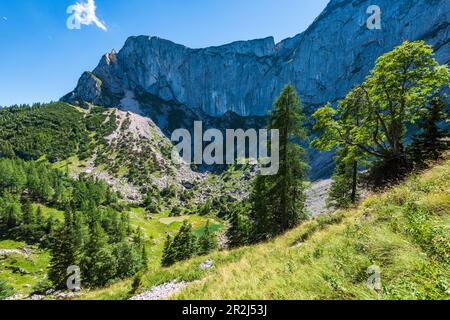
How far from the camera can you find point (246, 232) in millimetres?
43000

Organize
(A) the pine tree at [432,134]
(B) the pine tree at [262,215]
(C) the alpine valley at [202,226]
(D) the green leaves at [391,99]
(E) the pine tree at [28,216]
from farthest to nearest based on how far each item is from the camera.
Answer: (E) the pine tree at [28,216]
(B) the pine tree at [262,215]
(A) the pine tree at [432,134]
(D) the green leaves at [391,99]
(C) the alpine valley at [202,226]

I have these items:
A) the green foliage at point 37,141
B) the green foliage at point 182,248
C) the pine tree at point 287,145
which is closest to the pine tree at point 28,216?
the green foliage at point 182,248

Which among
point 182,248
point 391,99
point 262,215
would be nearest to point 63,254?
point 182,248

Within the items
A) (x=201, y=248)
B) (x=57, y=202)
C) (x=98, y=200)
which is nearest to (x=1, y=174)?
(x=57, y=202)

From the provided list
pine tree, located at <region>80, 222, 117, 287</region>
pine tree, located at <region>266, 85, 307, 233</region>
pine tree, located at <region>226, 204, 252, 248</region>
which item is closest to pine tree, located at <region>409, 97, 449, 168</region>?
pine tree, located at <region>266, 85, 307, 233</region>

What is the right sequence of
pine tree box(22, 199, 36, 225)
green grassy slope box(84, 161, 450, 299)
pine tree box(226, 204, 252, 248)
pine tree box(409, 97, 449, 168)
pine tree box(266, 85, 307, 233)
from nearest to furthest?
green grassy slope box(84, 161, 450, 299), pine tree box(409, 97, 449, 168), pine tree box(266, 85, 307, 233), pine tree box(226, 204, 252, 248), pine tree box(22, 199, 36, 225)

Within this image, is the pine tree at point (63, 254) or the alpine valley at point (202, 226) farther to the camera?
the pine tree at point (63, 254)

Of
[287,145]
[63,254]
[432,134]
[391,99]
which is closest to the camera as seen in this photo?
[391,99]

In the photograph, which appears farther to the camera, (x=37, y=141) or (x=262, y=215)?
(x=37, y=141)

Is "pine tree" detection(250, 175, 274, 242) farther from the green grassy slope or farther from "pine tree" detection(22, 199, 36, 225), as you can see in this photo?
"pine tree" detection(22, 199, 36, 225)

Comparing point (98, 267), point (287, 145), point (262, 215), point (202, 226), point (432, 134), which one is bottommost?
point (202, 226)

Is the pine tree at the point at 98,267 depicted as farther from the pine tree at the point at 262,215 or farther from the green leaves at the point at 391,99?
the green leaves at the point at 391,99

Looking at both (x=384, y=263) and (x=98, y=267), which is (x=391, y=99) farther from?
(x=98, y=267)

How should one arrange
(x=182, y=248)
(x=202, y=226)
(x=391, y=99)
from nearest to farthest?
(x=391, y=99), (x=182, y=248), (x=202, y=226)
